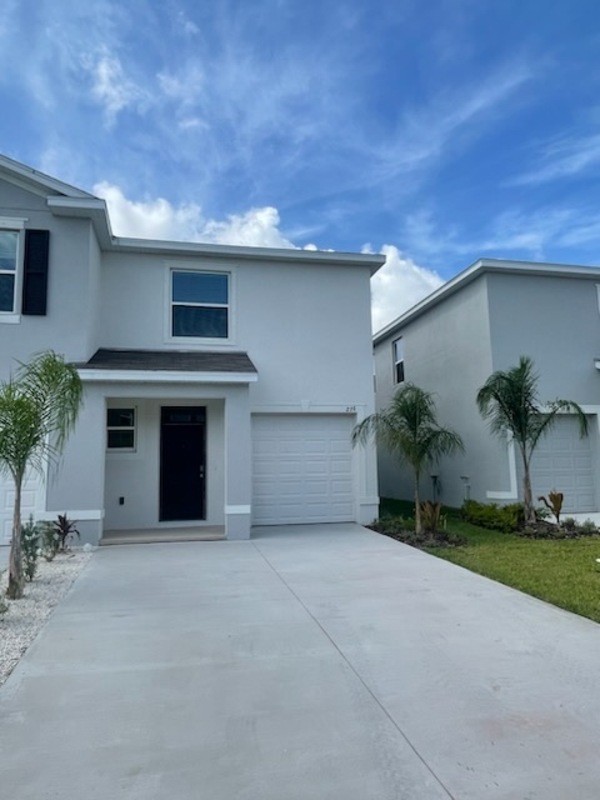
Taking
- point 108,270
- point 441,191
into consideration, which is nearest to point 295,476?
point 108,270

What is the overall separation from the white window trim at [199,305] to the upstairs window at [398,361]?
766 centimetres

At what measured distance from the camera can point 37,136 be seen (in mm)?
11695

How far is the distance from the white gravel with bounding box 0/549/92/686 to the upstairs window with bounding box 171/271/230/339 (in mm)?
5421

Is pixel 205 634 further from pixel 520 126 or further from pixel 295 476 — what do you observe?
pixel 520 126

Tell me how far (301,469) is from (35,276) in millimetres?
6701

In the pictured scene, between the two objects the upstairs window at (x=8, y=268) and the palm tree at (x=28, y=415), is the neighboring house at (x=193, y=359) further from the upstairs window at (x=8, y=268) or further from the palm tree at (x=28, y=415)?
the palm tree at (x=28, y=415)

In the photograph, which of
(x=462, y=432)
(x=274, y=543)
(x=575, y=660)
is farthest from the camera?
(x=462, y=432)

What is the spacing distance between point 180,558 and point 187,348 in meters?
5.02

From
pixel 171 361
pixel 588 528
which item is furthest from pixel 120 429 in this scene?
pixel 588 528

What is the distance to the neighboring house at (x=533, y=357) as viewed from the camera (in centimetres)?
1294

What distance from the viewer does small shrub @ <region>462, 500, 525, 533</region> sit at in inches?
430

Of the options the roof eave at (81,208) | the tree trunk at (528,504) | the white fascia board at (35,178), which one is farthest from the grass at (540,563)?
the white fascia board at (35,178)

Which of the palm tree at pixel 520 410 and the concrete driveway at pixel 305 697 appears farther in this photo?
the palm tree at pixel 520 410

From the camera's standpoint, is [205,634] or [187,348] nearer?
[205,634]
